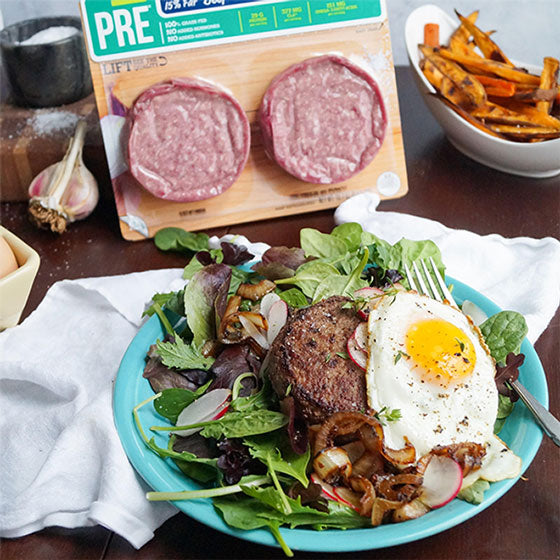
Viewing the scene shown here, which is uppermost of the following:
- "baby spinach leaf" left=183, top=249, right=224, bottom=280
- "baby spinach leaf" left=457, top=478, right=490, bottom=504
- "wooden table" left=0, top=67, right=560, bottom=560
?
"baby spinach leaf" left=183, top=249, right=224, bottom=280

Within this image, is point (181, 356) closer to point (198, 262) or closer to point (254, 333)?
point (254, 333)

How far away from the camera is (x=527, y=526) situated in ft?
5.41

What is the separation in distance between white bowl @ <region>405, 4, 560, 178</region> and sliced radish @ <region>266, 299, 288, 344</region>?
1.41 m

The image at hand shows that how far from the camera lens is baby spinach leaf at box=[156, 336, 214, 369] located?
1.84m

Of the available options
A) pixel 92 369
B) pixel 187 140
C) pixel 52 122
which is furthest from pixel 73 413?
pixel 52 122

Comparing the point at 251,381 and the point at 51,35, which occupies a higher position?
the point at 51,35

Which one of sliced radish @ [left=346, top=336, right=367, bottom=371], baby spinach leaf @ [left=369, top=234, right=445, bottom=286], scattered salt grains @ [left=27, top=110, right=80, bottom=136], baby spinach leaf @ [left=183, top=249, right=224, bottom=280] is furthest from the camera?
scattered salt grains @ [left=27, top=110, right=80, bottom=136]

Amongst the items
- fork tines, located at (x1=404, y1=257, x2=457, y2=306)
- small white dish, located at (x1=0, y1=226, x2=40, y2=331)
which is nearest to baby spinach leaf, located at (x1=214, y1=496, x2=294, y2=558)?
fork tines, located at (x1=404, y1=257, x2=457, y2=306)

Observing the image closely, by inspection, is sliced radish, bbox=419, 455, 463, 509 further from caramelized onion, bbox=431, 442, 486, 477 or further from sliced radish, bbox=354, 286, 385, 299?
sliced radish, bbox=354, 286, 385, 299

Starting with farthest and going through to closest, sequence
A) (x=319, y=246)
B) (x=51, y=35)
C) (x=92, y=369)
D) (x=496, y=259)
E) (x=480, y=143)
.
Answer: (x=51, y=35)
(x=480, y=143)
(x=496, y=259)
(x=319, y=246)
(x=92, y=369)

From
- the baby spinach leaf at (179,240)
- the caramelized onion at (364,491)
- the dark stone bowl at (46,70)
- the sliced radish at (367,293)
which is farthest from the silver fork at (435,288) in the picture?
the dark stone bowl at (46,70)

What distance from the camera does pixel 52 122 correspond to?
304 centimetres

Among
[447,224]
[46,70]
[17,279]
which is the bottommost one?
[447,224]

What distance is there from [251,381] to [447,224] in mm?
1287
